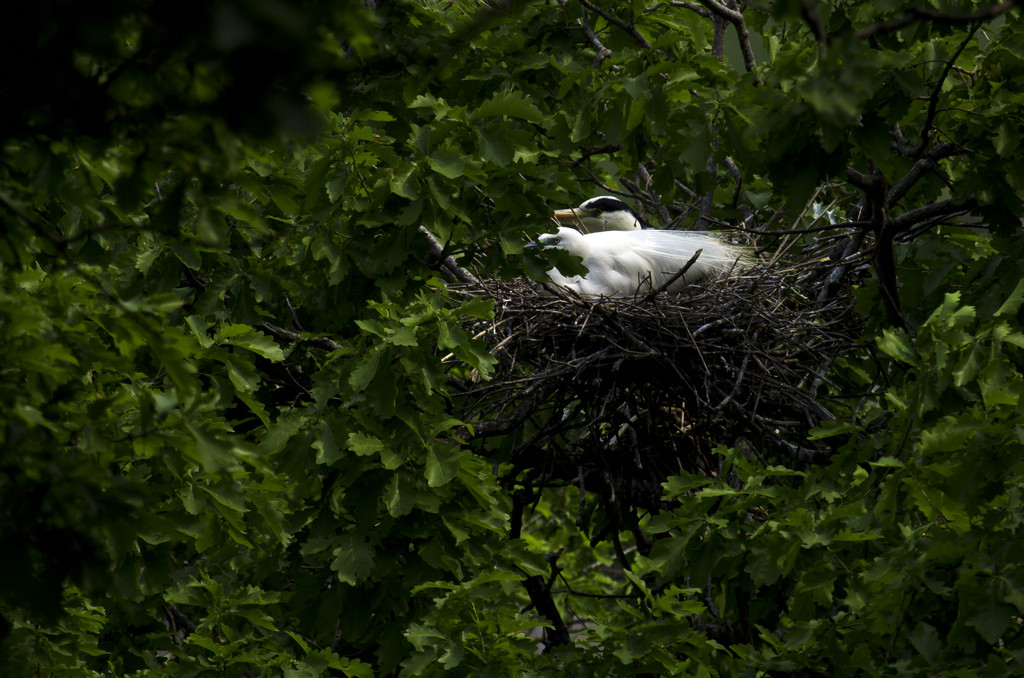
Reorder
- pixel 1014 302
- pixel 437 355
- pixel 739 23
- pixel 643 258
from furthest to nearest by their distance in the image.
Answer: pixel 643 258, pixel 739 23, pixel 437 355, pixel 1014 302

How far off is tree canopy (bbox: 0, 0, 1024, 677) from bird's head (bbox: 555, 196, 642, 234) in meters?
1.43

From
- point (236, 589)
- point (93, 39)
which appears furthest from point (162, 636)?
point (93, 39)

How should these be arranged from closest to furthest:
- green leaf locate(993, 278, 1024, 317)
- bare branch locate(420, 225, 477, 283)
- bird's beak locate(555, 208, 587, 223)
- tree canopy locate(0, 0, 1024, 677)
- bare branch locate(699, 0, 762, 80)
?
tree canopy locate(0, 0, 1024, 677)
green leaf locate(993, 278, 1024, 317)
bare branch locate(699, 0, 762, 80)
bare branch locate(420, 225, 477, 283)
bird's beak locate(555, 208, 587, 223)

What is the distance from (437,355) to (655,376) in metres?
0.85

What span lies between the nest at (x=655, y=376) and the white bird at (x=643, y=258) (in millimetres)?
527

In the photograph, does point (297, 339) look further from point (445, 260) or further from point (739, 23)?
point (739, 23)

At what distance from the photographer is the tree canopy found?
50.2 inches

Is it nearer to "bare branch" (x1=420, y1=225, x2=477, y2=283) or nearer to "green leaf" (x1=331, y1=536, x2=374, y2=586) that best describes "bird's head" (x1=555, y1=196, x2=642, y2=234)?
"bare branch" (x1=420, y1=225, x2=477, y2=283)

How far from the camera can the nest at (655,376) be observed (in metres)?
3.59

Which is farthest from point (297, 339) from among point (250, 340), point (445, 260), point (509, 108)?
point (509, 108)

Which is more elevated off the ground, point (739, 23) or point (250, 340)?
point (739, 23)

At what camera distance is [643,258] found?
4.66 meters

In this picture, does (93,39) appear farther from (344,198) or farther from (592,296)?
(592,296)

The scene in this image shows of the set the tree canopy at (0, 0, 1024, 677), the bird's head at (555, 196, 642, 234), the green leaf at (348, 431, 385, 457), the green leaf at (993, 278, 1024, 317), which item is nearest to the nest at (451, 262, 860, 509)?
the tree canopy at (0, 0, 1024, 677)
